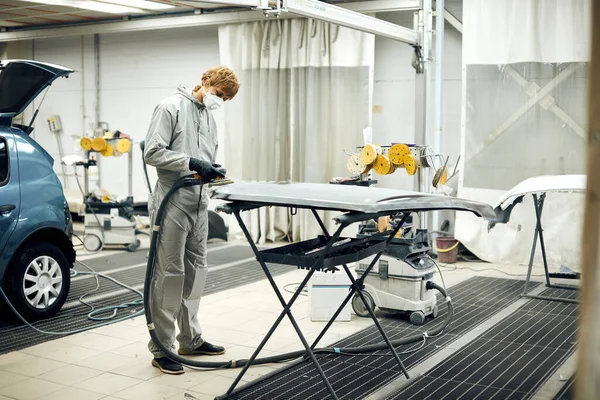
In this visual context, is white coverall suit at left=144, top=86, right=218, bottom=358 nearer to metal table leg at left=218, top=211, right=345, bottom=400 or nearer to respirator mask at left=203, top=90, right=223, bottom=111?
respirator mask at left=203, top=90, right=223, bottom=111

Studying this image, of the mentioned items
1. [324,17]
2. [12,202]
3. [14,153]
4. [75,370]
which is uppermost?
[324,17]

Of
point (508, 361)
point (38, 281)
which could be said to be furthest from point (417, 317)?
point (38, 281)

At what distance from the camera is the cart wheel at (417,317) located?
5.10m

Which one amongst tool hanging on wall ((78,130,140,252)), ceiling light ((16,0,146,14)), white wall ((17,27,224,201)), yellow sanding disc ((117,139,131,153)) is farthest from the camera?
white wall ((17,27,224,201))

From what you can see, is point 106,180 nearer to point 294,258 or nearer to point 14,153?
point 14,153

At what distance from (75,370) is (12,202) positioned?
143 cm

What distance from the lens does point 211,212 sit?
350 inches

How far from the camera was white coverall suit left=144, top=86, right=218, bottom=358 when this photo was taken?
3979mm

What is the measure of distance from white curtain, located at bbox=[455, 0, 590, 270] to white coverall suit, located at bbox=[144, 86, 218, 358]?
14.6ft

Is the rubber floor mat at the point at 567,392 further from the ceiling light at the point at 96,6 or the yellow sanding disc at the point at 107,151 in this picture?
the ceiling light at the point at 96,6

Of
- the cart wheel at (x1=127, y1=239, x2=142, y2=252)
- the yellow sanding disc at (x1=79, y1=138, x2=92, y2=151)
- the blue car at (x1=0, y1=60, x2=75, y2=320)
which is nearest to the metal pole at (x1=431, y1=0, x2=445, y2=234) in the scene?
the cart wheel at (x1=127, y1=239, x2=142, y2=252)

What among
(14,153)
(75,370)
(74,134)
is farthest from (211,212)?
(75,370)

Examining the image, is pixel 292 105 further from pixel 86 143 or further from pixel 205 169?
pixel 205 169

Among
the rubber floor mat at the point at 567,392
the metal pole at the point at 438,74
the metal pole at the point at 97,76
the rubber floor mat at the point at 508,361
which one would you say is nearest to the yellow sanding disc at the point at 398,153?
the rubber floor mat at the point at 508,361
